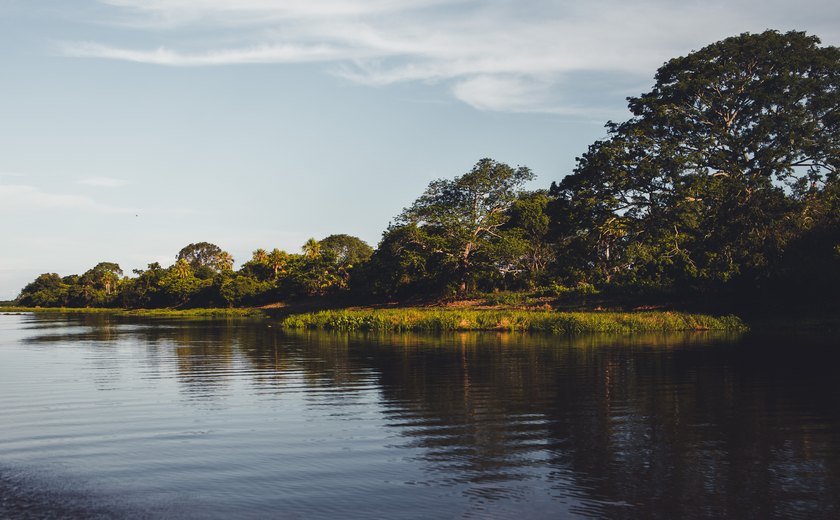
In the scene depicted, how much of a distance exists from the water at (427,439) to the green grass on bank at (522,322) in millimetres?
17044

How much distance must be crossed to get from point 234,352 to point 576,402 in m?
21.3

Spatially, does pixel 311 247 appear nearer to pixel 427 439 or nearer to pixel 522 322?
pixel 522 322

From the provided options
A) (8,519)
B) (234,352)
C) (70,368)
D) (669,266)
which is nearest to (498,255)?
(669,266)

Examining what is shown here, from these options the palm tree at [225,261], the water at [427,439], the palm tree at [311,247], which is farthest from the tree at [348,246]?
the water at [427,439]

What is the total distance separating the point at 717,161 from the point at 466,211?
29637mm

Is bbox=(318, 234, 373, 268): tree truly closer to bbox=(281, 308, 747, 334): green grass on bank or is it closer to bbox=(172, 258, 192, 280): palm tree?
bbox=(172, 258, 192, 280): palm tree

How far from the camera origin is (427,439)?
555 inches

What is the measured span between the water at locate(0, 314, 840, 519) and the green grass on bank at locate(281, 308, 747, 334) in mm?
17044

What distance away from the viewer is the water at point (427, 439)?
995 centimetres

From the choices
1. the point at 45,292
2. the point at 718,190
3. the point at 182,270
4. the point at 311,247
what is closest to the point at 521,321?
the point at 718,190

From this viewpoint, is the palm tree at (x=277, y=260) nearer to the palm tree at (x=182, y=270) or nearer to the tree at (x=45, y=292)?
the palm tree at (x=182, y=270)

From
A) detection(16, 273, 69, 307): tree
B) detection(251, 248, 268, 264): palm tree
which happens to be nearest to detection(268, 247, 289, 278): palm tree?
detection(251, 248, 268, 264): palm tree

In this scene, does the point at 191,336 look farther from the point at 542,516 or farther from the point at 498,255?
the point at 542,516

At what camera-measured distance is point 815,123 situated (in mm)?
52094
